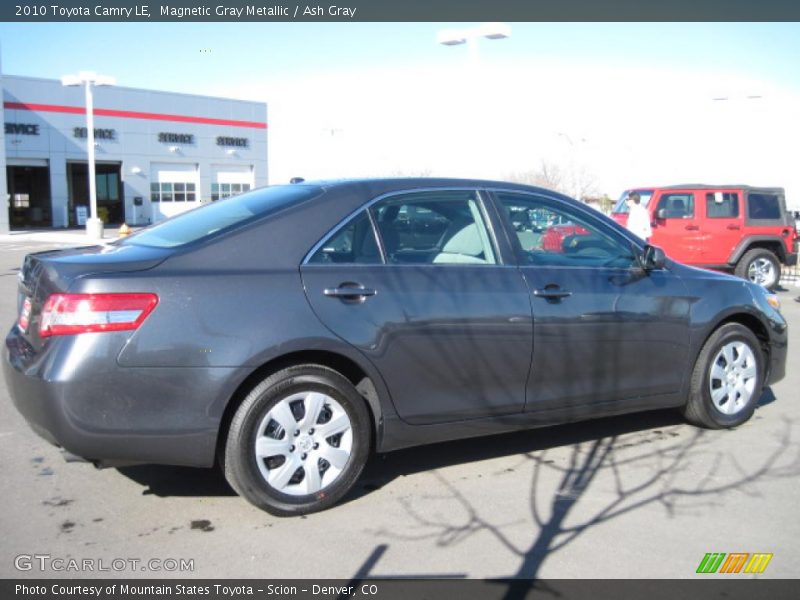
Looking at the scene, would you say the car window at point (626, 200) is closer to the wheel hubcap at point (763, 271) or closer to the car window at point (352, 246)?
the wheel hubcap at point (763, 271)

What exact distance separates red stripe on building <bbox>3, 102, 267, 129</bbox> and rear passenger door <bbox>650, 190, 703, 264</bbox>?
36432 millimetres

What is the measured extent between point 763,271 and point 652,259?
10.3 m

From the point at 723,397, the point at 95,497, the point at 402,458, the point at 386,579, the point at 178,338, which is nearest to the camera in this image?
the point at 386,579

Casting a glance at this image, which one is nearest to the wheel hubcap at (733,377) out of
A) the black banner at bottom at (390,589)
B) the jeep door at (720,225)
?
the black banner at bottom at (390,589)

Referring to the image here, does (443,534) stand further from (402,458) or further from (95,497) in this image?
(95,497)

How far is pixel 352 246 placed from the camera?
13.4 ft

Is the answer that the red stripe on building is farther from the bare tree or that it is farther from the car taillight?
the car taillight

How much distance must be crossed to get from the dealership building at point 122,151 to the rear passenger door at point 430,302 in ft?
121

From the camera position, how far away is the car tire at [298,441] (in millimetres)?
3691

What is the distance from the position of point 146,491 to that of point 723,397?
12.6 feet

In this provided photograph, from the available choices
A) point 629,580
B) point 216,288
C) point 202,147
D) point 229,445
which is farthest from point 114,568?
point 202,147

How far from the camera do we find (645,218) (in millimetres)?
12016

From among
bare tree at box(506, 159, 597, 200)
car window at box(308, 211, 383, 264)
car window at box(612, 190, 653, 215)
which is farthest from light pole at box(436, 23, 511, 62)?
bare tree at box(506, 159, 597, 200)

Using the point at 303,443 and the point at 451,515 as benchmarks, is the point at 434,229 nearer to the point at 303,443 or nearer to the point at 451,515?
the point at 303,443
